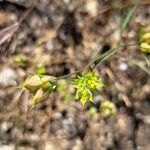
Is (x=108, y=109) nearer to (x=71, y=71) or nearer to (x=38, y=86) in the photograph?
(x=71, y=71)

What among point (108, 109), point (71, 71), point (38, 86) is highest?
point (38, 86)

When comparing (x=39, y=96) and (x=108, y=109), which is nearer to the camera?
(x=39, y=96)

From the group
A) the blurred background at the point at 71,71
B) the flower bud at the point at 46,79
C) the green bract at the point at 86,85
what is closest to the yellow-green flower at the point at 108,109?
the blurred background at the point at 71,71

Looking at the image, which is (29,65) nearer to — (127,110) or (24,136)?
(24,136)

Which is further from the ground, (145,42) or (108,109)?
(145,42)

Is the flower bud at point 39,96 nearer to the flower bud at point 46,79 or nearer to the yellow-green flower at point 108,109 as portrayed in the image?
the flower bud at point 46,79

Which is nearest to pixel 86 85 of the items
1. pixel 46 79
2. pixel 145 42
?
pixel 46 79

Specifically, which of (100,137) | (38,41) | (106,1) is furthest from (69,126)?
(106,1)
